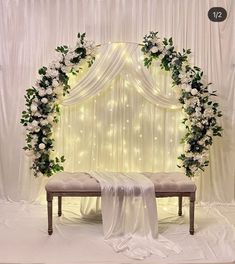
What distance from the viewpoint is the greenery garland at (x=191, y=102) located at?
166 inches

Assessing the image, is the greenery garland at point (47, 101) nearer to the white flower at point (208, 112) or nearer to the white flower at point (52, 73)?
the white flower at point (52, 73)

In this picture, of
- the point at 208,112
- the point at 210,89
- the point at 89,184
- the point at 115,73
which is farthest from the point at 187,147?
the point at 89,184

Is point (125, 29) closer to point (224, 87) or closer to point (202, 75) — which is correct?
point (202, 75)

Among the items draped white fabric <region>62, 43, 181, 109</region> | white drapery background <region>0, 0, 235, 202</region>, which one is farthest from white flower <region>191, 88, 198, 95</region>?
white drapery background <region>0, 0, 235, 202</region>

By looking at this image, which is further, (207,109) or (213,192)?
(213,192)

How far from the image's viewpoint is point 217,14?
453cm

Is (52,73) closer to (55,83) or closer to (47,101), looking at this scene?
(55,83)

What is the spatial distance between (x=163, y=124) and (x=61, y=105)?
1147mm

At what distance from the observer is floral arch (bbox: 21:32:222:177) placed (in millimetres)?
4195

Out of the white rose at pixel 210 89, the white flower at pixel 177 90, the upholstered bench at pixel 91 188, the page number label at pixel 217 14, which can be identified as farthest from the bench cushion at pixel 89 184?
the page number label at pixel 217 14

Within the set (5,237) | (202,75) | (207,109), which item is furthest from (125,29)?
(5,237)

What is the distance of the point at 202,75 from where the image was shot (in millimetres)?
4340

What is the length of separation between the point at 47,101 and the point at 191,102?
1.48m

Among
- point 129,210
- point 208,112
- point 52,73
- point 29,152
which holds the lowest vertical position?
point 129,210
